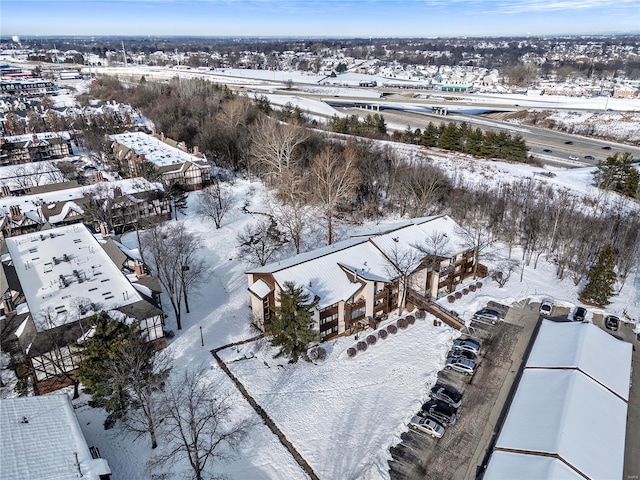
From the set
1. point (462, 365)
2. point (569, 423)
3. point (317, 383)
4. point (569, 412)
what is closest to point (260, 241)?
point (317, 383)

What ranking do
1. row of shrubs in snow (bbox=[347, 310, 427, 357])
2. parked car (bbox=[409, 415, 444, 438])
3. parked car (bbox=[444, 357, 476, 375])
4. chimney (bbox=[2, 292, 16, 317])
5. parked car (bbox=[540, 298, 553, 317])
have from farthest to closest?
1. parked car (bbox=[540, 298, 553, 317])
2. row of shrubs in snow (bbox=[347, 310, 427, 357])
3. chimney (bbox=[2, 292, 16, 317])
4. parked car (bbox=[444, 357, 476, 375])
5. parked car (bbox=[409, 415, 444, 438])

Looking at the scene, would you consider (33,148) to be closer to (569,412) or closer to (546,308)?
(546,308)

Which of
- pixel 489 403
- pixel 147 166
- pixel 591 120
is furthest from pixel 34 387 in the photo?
pixel 591 120

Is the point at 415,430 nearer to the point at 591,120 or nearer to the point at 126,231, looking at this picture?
the point at 126,231

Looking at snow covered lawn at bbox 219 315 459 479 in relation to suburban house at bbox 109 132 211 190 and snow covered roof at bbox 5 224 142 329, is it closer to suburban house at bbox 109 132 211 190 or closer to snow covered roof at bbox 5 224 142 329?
snow covered roof at bbox 5 224 142 329

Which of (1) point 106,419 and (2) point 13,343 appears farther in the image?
(2) point 13,343

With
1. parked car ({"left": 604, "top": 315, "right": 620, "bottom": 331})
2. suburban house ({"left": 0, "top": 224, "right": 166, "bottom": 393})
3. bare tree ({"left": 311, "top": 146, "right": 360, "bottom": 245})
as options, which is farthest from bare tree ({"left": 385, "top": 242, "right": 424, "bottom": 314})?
suburban house ({"left": 0, "top": 224, "right": 166, "bottom": 393})
